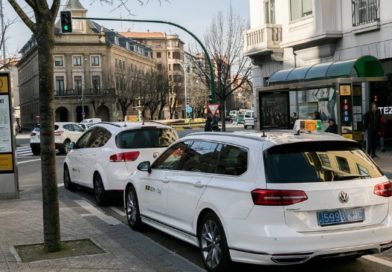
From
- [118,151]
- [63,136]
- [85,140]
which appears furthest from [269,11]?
[118,151]

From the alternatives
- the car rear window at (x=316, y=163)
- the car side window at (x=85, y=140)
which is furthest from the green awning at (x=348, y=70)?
the car rear window at (x=316, y=163)

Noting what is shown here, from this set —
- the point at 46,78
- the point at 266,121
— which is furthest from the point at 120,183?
the point at 266,121

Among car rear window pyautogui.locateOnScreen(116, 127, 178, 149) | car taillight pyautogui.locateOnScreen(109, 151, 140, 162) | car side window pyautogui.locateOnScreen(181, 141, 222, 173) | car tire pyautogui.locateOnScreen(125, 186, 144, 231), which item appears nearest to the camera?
car side window pyautogui.locateOnScreen(181, 141, 222, 173)

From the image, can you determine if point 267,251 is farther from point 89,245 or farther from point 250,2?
point 250,2

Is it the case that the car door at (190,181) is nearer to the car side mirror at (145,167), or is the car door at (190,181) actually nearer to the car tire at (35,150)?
the car side mirror at (145,167)

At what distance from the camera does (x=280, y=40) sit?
87.6 feet

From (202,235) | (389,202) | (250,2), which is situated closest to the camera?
(389,202)

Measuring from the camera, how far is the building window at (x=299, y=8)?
78.8 ft

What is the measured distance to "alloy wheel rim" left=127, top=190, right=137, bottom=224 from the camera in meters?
8.30

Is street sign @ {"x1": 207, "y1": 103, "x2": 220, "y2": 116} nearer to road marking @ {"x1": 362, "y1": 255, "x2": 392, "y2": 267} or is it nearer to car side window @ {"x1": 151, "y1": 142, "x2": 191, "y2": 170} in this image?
car side window @ {"x1": 151, "y1": 142, "x2": 191, "y2": 170}

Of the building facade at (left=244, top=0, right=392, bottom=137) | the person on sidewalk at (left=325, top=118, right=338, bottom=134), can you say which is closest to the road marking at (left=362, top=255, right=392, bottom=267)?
the building facade at (left=244, top=0, right=392, bottom=137)

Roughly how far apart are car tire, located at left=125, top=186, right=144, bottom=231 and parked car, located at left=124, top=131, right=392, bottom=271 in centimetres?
185

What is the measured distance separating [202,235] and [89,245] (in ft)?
5.85

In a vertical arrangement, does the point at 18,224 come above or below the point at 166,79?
below
